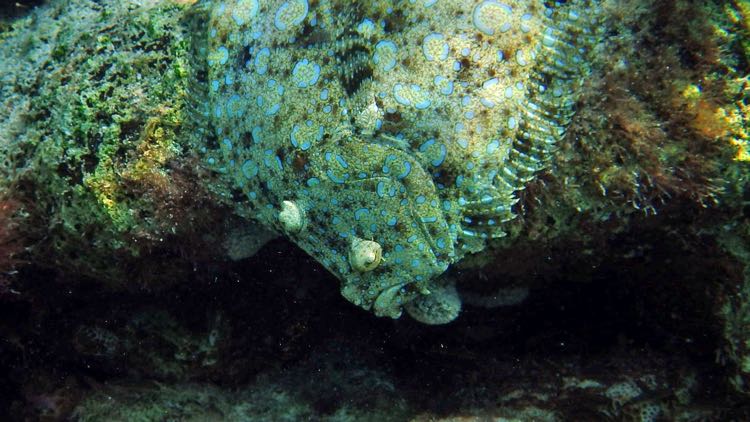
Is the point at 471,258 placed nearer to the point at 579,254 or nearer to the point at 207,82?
the point at 579,254

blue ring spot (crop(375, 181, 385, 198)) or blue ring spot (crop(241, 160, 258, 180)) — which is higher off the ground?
blue ring spot (crop(375, 181, 385, 198))

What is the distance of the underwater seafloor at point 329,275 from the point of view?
8.59 feet

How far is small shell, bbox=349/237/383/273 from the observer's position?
241 centimetres

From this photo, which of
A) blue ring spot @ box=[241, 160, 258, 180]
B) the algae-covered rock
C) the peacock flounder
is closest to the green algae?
the algae-covered rock

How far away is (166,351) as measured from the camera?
422cm

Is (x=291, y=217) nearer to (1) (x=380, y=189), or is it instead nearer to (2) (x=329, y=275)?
(1) (x=380, y=189)

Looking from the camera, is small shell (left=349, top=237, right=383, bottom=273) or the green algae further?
the green algae

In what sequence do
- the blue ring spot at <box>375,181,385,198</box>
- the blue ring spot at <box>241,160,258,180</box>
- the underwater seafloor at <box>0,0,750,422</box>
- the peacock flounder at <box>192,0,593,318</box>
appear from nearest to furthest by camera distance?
the peacock flounder at <box>192,0,593,318</box>
the blue ring spot at <box>375,181,385,198</box>
the underwater seafloor at <box>0,0,750,422</box>
the blue ring spot at <box>241,160,258,180</box>

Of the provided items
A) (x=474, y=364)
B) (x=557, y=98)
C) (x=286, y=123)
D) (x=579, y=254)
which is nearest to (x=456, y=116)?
(x=557, y=98)

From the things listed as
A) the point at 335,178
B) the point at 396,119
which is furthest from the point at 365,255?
the point at 396,119

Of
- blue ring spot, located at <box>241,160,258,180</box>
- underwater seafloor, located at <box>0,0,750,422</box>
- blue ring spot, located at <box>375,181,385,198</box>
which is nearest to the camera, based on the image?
blue ring spot, located at <box>375,181,385,198</box>

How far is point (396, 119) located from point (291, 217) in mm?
794

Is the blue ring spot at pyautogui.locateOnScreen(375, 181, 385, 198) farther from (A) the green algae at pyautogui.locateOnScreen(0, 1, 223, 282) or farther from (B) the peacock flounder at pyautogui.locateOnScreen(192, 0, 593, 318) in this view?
(A) the green algae at pyautogui.locateOnScreen(0, 1, 223, 282)

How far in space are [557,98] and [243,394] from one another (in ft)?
12.6
